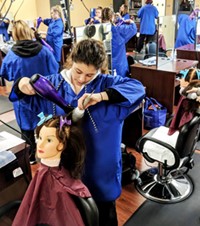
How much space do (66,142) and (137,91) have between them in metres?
0.40

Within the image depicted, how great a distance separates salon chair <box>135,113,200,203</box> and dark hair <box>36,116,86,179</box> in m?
0.81

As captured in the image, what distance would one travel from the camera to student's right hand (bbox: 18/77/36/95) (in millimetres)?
1150

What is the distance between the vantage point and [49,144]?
1115 millimetres

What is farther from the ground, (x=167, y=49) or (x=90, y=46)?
(x=90, y=46)

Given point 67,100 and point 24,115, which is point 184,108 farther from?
point 24,115

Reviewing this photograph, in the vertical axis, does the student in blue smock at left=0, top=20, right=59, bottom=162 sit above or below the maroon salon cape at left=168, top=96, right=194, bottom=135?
above

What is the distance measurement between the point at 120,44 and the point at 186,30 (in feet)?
5.34

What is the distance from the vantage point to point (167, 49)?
4.02m

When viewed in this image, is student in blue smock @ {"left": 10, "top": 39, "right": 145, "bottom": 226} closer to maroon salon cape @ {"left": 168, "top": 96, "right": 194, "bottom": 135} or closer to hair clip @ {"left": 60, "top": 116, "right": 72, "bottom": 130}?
hair clip @ {"left": 60, "top": 116, "right": 72, "bottom": 130}

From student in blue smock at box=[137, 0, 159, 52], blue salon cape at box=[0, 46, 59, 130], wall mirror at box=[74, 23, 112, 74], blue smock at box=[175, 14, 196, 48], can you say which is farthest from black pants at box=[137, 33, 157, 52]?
blue salon cape at box=[0, 46, 59, 130]

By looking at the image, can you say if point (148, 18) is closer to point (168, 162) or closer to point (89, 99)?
point (168, 162)

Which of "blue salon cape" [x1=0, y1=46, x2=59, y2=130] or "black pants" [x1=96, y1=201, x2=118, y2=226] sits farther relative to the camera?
"blue salon cape" [x1=0, y1=46, x2=59, y2=130]

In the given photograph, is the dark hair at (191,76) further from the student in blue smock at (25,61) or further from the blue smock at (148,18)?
the blue smock at (148,18)

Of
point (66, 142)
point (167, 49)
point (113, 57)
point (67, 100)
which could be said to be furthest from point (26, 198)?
point (167, 49)
